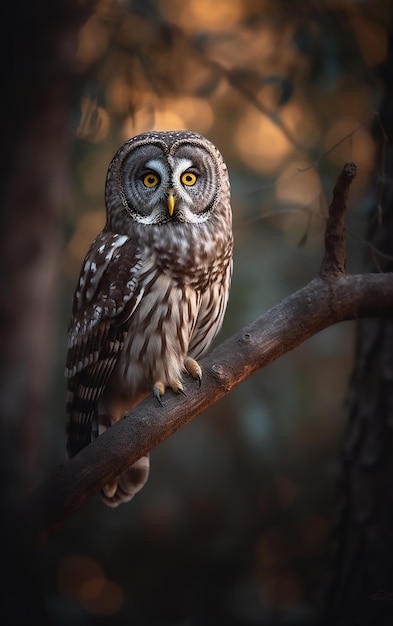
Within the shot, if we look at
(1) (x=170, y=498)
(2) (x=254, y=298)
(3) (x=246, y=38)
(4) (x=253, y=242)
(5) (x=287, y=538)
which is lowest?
(5) (x=287, y=538)

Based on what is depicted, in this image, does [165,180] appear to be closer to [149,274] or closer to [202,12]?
[149,274]

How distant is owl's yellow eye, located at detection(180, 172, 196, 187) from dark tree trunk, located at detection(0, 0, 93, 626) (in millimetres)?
473

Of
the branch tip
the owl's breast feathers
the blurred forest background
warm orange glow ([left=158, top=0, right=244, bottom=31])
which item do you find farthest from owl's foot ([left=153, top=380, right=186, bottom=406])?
warm orange glow ([left=158, top=0, right=244, bottom=31])

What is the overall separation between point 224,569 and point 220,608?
0.23m

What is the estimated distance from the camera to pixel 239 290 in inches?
170

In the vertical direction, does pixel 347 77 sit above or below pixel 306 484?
above

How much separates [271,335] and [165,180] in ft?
2.47

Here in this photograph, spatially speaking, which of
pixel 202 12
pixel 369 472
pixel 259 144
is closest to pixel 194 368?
pixel 369 472

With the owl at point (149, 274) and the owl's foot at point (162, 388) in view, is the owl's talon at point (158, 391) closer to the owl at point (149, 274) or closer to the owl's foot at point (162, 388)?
the owl's foot at point (162, 388)

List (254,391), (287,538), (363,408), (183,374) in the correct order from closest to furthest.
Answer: (183,374) → (363,408) → (287,538) → (254,391)

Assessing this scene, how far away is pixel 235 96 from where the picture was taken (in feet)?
15.5

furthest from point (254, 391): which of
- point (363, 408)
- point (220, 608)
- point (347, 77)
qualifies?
point (347, 77)

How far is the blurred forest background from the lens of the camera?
329 cm

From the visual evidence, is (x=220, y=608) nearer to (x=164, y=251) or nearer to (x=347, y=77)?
(x=164, y=251)
